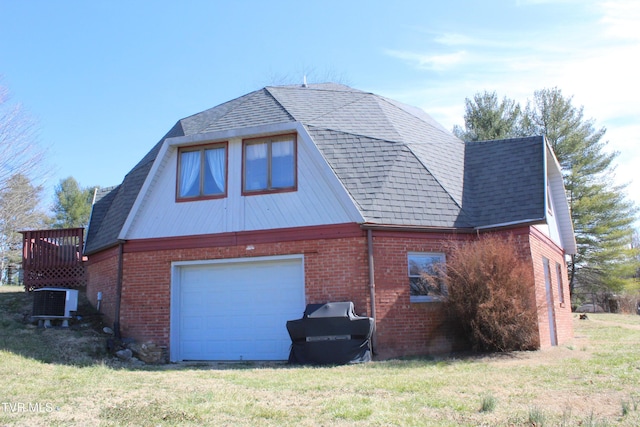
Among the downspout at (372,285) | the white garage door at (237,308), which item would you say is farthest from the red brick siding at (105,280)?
the downspout at (372,285)

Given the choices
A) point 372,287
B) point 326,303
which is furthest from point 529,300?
point 326,303

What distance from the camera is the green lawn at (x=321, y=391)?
5.98 metres

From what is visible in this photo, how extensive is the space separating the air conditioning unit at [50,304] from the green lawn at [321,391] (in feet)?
4.57

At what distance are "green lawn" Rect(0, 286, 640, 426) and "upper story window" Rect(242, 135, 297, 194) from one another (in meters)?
4.04

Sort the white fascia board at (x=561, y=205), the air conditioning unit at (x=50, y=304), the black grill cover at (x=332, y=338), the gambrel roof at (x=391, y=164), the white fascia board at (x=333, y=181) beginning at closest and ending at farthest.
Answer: the black grill cover at (x=332, y=338)
the white fascia board at (x=333, y=181)
the air conditioning unit at (x=50, y=304)
the gambrel roof at (x=391, y=164)
the white fascia board at (x=561, y=205)

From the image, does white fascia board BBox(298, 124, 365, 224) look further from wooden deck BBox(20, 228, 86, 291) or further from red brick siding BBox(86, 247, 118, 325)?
wooden deck BBox(20, 228, 86, 291)

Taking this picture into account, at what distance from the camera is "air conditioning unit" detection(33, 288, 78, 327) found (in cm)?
1245

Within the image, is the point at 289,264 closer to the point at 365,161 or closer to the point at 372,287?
the point at 372,287

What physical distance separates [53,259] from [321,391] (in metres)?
11.3

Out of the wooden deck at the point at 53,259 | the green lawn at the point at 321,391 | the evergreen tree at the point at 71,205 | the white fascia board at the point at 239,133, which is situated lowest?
the green lawn at the point at 321,391

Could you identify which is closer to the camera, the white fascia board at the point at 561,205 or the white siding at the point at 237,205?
the white siding at the point at 237,205

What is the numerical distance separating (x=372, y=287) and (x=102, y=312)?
693 centimetres

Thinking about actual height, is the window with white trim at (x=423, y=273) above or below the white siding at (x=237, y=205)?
below

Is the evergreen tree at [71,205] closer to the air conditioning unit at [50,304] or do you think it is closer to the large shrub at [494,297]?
the air conditioning unit at [50,304]
